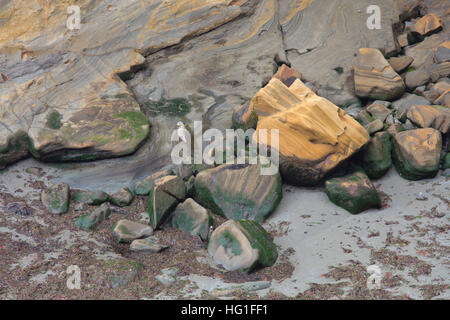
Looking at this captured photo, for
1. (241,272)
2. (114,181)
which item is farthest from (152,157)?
(241,272)

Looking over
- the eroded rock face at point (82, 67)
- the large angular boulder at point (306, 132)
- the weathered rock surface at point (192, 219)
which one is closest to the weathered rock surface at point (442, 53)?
the large angular boulder at point (306, 132)

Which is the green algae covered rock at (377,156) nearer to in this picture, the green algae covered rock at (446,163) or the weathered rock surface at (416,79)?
the green algae covered rock at (446,163)

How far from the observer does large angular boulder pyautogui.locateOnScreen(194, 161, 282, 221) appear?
240 inches

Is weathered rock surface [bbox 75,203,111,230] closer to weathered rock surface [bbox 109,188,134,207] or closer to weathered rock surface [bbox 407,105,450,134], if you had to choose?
weathered rock surface [bbox 109,188,134,207]

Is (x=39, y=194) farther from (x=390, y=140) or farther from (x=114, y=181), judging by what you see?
(x=390, y=140)

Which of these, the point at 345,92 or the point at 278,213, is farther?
Result: the point at 345,92

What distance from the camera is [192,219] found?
19.2 feet

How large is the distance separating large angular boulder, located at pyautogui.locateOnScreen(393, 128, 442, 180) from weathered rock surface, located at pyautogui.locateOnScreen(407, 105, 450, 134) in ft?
0.82

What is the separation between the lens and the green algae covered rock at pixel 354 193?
5.91 m

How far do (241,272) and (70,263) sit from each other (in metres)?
1.85

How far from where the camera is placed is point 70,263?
4.95m

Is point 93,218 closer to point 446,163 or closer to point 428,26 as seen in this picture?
point 446,163

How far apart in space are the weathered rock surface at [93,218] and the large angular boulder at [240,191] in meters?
1.29

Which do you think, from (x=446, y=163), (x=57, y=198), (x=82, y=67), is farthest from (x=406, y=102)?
(x=57, y=198)
